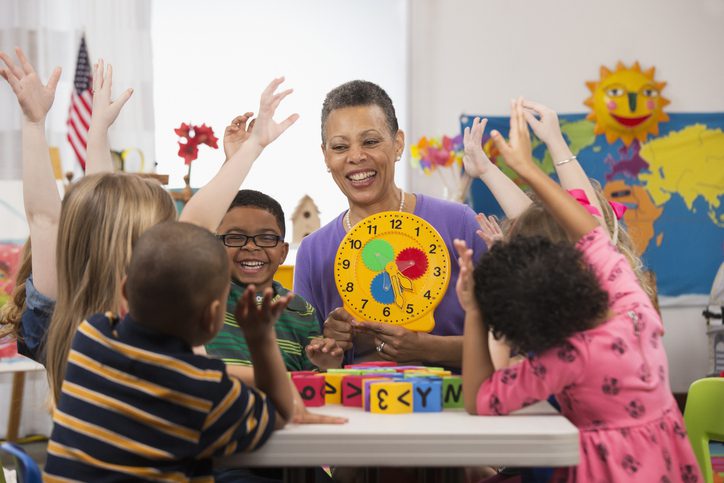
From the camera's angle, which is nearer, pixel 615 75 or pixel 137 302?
pixel 137 302

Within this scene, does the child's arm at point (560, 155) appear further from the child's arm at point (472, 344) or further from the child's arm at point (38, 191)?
the child's arm at point (38, 191)

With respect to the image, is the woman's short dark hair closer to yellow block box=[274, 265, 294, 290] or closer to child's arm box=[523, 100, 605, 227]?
child's arm box=[523, 100, 605, 227]

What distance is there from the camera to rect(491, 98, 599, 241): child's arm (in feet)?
6.12

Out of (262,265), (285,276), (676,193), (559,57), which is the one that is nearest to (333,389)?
(262,265)

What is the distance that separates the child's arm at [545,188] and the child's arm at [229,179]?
1.75ft

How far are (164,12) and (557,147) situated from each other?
4916 millimetres

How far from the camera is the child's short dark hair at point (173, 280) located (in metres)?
1.53

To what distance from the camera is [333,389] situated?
1845 mm

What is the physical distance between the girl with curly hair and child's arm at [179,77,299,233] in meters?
0.56

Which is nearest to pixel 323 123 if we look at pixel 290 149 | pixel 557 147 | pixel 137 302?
pixel 557 147

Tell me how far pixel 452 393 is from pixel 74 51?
525 cm

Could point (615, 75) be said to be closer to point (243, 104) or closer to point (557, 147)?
point (243, 104)

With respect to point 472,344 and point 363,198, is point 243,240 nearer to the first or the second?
point 363,198

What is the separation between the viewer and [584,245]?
1880 mm
